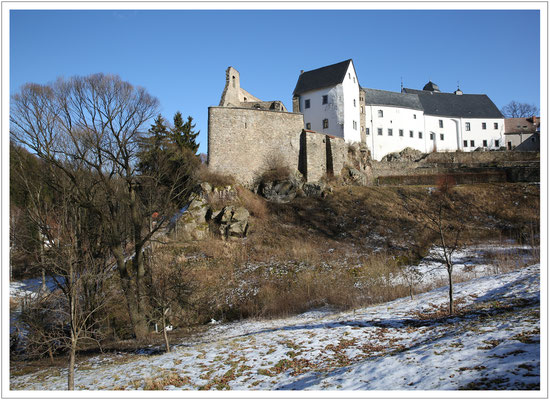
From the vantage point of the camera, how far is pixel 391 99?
45.8 m

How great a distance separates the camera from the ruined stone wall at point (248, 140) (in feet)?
98.6

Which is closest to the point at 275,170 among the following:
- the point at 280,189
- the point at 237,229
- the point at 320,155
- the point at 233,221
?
the point at 280,189

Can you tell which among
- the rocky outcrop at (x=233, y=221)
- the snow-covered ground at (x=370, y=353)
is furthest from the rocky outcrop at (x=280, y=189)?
the snow-covered ground at (x=370, y=353)

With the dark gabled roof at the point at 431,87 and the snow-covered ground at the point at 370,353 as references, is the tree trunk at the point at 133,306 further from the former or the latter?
the dark gabled roof at the point at 431,87

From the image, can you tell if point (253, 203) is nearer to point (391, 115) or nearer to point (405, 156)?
point (405, 156)

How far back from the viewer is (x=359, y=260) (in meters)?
22.5

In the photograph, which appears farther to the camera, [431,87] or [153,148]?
[431,87]

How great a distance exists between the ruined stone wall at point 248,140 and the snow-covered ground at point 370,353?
54.2 ft

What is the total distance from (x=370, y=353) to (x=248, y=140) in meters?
23.4

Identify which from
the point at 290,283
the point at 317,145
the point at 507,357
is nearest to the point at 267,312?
the point at 290,283

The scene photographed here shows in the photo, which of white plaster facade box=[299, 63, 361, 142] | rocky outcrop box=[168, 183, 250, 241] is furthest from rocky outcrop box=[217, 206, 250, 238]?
white plaster facade box=[299, 63, 361, 142]

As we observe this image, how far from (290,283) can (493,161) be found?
31.6 meters

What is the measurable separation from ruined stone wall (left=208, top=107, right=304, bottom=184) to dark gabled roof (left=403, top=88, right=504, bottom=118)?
24.4m

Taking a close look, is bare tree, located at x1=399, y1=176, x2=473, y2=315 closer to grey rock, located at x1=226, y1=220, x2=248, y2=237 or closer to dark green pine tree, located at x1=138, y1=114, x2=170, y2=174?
grey rock, located at x1=226, y1=220, x2=248, y2=237
